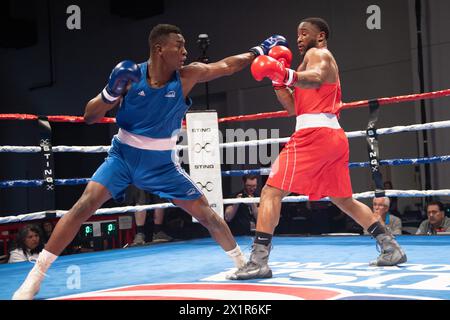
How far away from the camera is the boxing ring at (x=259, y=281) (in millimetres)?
1985

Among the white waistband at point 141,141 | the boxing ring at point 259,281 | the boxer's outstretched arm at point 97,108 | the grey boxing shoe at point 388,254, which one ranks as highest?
the boxer's outstretched arm at point 97,108

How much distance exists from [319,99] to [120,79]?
0.99 m

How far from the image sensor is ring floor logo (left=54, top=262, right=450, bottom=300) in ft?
6.21

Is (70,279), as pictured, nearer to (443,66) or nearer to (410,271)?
(410,271)

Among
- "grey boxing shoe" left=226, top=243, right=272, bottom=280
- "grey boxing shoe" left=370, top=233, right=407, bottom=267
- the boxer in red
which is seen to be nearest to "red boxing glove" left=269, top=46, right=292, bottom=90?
the boxer in red

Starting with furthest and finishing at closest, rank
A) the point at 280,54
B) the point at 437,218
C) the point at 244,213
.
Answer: the point at 244,213, the point at 437,218, the point at 280,54

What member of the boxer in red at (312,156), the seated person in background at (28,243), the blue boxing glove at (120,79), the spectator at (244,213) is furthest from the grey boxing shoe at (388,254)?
the seated person in background at (28,243)

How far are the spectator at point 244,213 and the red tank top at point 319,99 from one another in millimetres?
2075

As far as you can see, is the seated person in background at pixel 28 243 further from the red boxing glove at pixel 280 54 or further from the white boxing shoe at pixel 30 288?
the red boxing glove at pixel 280 54

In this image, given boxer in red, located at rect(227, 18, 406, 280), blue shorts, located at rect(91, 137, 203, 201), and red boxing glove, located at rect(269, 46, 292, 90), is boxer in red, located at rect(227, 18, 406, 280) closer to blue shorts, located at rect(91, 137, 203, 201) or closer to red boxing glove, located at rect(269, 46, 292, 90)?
red boxing glove, located at rect(269, 46, 292, 90)

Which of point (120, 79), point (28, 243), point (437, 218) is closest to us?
point (120, 79)

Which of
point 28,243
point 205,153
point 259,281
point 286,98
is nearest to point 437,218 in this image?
point 205,153

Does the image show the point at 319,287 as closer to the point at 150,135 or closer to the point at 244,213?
the point at 150,135

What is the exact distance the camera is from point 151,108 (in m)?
2.24
